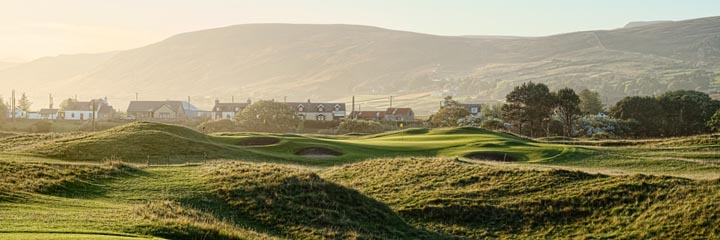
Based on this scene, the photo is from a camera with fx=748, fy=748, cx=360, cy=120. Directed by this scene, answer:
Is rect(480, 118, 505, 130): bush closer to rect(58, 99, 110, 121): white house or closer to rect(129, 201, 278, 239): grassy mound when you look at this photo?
rect(129, 201, 278, 239): grassy mound

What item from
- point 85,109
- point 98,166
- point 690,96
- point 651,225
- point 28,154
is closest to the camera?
point 651,225

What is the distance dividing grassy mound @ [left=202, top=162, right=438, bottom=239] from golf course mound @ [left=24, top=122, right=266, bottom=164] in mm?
14594

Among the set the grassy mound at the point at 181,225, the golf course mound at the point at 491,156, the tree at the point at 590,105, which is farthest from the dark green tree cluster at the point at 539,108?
the grassy mound at the point at 181,225

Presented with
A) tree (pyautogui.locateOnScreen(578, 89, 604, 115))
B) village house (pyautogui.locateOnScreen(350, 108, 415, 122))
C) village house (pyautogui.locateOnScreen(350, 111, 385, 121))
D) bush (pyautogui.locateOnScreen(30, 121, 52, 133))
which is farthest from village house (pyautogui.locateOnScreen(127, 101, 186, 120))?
tree (pyautogui.locateOnScreen(578, 89, 604, 115))

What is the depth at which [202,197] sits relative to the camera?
30.2 metres

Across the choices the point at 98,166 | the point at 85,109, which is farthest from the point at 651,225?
the point at 85,109

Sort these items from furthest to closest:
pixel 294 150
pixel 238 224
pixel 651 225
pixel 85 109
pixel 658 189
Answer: pixel 85 109 < pixel 294 150 < pixel 658 189 < pixel 651 225 < pixel 238 224

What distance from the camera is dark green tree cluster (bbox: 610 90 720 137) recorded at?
114375mm

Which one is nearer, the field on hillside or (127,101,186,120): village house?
the field on hillside

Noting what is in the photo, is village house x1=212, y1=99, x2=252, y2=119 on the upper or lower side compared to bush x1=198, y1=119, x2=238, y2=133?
upper

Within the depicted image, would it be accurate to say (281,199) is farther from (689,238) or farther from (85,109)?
(85,109)

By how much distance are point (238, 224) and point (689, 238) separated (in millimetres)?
16914

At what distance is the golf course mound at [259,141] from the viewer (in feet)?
220

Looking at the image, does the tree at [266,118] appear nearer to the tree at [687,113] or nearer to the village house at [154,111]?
the village house at [154,111]
